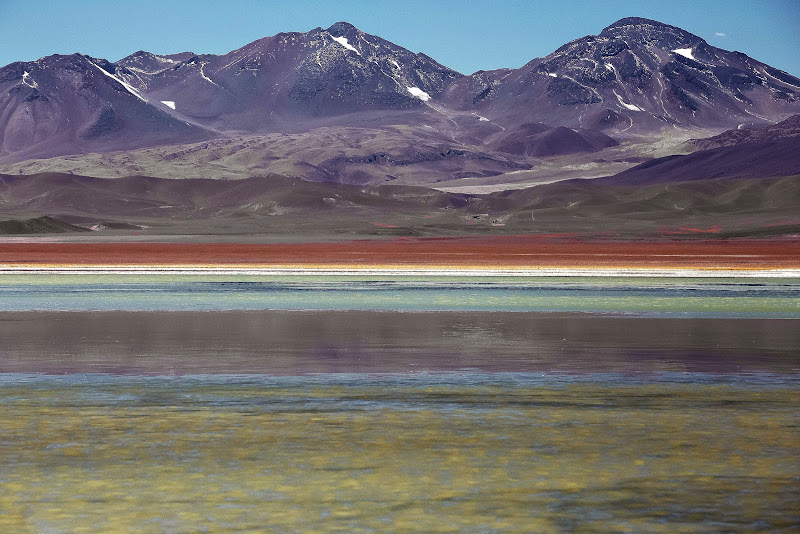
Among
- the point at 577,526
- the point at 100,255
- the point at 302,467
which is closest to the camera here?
the point at 577,526

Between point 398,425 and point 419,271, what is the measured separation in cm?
4675

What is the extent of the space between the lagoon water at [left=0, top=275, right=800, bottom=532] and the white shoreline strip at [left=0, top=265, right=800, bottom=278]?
96.5 ft

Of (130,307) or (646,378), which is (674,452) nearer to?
(646,378)

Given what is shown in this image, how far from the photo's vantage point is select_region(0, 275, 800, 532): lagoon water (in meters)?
9.98

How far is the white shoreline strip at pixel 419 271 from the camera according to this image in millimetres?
58250

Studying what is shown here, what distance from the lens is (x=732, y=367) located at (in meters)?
19.6

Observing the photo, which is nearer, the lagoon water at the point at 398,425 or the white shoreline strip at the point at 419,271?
the lagoon water at the point at 398,425

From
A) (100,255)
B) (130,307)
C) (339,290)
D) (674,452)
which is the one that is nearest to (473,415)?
(674,452)

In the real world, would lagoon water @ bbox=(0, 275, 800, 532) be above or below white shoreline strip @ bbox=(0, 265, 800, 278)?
below

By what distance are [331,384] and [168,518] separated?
7.76 m

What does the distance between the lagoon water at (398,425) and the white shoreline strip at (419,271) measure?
96.5 feet

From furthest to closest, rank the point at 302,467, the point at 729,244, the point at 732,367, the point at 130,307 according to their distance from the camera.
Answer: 1. the point at 729,244
2. the point at 130,307
3. the point at 732,367
4. the point at 302,467

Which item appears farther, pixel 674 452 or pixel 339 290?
pixel 339 290

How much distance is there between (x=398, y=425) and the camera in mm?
13953
